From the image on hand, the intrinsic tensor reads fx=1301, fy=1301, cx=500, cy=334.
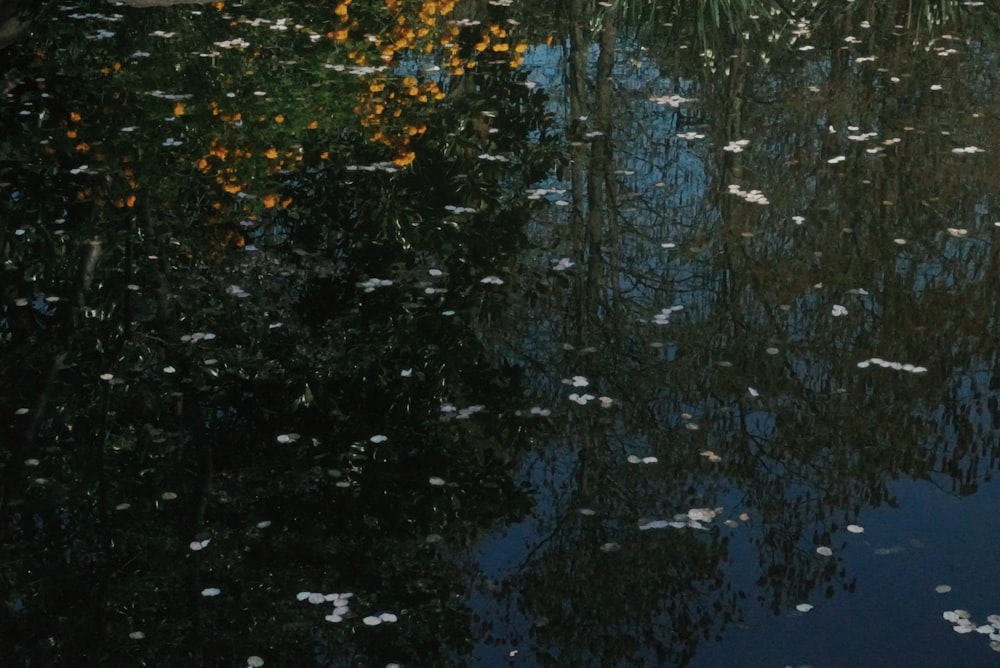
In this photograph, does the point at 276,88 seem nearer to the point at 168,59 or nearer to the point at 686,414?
the point at 168,59

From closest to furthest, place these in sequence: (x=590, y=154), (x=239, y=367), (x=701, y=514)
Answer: (x=701, y=514), (x=239, y=367), (x=590, y=154)

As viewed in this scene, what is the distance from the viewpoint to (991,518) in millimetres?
6570

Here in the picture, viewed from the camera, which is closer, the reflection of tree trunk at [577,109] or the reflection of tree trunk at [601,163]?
the reflection of tree trunk at [601,163]

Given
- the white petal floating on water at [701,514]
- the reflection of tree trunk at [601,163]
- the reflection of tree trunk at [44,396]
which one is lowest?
the white petal floating on water at [701,514]

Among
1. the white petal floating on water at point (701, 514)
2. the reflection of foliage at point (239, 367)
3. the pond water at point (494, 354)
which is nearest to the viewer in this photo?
the pond water at point (494, 354)

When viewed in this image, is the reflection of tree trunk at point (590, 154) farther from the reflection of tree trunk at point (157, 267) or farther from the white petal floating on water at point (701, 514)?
the reflection of tree trunk at point (157, 267)

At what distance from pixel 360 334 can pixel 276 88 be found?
16.0 feet

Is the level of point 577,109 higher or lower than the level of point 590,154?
higher

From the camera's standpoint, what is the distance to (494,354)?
8.20 m

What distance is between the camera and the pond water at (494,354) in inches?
233

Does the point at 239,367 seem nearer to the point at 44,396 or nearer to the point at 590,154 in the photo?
the point at 44,396

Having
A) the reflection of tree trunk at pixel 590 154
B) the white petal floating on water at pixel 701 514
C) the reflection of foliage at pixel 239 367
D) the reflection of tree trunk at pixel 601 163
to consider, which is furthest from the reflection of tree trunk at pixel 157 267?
the white petal floating on water at pixel 701 514

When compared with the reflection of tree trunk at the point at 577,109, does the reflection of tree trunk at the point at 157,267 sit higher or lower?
lower

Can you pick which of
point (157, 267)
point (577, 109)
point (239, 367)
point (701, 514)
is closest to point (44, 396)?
point (239, 367)
